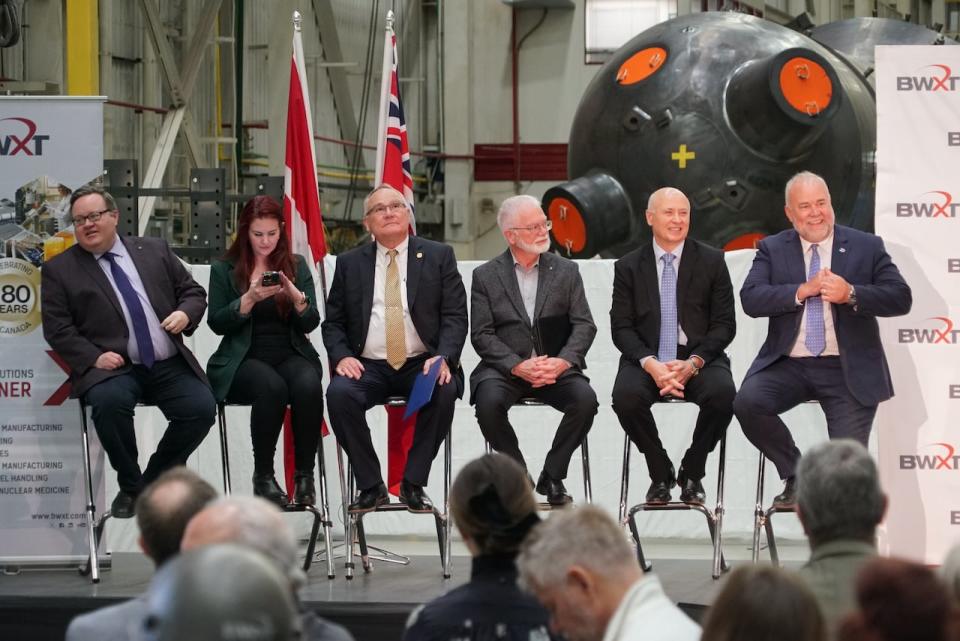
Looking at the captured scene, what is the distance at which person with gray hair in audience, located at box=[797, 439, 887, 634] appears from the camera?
109 inches

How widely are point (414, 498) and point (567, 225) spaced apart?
377 cm

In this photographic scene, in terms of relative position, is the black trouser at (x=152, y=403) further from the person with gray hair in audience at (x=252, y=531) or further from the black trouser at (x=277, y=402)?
the person with gray hair in audience at (x=252, y=531)

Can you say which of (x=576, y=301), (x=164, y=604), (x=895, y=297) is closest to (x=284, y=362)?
(x=576, y=301)

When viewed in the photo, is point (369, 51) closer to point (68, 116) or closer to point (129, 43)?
point (129, 43)

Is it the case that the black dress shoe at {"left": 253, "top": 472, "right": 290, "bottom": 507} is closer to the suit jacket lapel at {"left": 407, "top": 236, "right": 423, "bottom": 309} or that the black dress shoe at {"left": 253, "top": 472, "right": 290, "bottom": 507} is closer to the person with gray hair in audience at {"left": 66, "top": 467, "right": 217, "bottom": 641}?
the suit jacket lapel at {"left": 407, "top": 236, "right": 423, "bottom": 309}

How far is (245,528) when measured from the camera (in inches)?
82.5

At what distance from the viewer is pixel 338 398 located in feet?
17.3

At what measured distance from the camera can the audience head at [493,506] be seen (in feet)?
9.55

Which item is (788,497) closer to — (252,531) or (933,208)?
(933,208)

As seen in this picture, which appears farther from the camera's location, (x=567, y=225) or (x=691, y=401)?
(x=567, y=225)

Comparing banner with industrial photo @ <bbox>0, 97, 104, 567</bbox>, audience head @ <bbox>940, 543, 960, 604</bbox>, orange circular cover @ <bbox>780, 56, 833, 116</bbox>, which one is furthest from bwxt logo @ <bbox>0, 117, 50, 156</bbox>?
audience head @ <bbox>940, 543, 960, 604</bbox>

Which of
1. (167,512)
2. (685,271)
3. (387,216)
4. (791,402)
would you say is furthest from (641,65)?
(167,512)

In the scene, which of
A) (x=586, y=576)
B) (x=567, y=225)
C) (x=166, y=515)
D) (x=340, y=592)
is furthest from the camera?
(x=567, y=225)

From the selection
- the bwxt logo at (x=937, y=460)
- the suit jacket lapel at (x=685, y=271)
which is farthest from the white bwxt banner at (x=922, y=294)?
the suit jacket lapel at (x=685, y=271)
